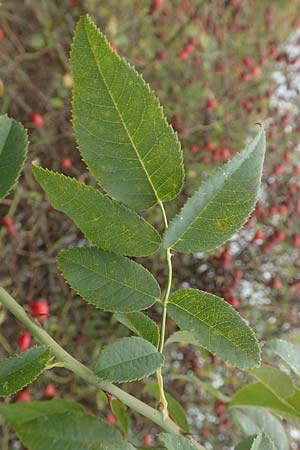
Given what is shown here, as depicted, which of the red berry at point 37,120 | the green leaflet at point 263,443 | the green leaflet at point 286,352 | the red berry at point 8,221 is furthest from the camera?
the red berry at point 37,120

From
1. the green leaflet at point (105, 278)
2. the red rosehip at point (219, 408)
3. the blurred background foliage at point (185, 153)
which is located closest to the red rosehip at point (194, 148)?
the blurred background foliage at point (185, 153)

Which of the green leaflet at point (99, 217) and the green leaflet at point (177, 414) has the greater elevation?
the green leaflet at point (99, 217)

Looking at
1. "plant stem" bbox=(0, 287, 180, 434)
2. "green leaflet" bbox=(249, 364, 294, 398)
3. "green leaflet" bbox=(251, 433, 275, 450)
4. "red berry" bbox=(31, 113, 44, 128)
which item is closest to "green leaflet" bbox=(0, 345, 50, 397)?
"plant stem" bbox=(0, 287, 180, 434)

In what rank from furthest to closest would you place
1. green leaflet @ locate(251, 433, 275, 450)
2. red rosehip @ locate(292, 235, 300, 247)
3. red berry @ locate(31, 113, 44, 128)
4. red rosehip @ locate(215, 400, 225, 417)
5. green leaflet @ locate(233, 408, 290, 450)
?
red rosehip @ locate(292, 235, 300, 247) < red rosehip @ locate(215, 400, 225, 417) < red berry @ locate(31, 113, 44, 128) < green leaflet @ locate(233, 408, 290, 450) < green leaflet @ locate(251, 433, 275, 450)

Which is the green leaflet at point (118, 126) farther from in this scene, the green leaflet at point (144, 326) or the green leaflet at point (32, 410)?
the green leaflet at point (32, 410)

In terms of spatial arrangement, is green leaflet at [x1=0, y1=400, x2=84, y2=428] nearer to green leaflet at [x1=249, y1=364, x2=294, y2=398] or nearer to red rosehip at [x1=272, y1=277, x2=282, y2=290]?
green leaflet at [x1=249, y1=364, x2=294, y2=398]

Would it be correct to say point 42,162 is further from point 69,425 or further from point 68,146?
point 69,425

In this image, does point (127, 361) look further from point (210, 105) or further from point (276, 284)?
point (210, 105)
